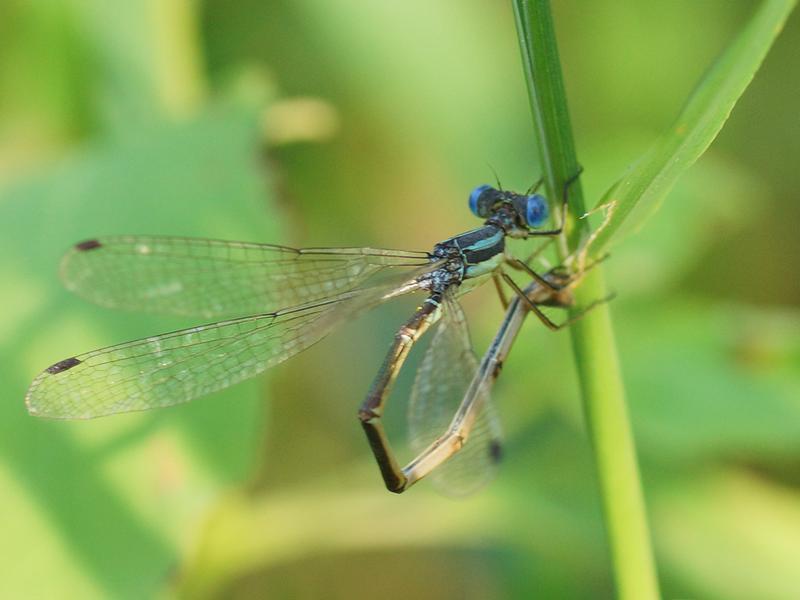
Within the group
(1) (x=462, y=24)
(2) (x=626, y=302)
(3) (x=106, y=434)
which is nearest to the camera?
(3) (x=106, y=434)

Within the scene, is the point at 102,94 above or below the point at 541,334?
above

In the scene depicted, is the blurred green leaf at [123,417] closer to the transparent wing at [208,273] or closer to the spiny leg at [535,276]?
the transparent wing at [208,273]

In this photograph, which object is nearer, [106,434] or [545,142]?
[545,142]

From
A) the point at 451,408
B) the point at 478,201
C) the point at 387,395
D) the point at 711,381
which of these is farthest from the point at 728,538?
the point at 478,201

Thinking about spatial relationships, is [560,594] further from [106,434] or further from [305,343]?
[106,434]

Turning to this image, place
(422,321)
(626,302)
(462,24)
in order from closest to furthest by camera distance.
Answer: (422,321)
(626,302)
(462,24)

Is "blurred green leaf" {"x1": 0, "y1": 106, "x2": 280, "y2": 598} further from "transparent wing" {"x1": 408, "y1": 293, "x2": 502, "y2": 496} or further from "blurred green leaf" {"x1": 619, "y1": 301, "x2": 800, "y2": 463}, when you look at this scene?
"blurred green leaf" {"x1": 619, "y1": 301, "x2": 800, "y2": 463}

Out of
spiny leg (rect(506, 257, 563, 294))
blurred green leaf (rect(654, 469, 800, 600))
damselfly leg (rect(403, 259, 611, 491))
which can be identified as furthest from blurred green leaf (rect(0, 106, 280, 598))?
blurred green leaf (rect(654, 469, 800, 600))

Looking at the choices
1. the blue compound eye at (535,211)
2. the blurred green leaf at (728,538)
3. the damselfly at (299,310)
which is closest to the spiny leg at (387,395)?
the damselfly at (299,310)

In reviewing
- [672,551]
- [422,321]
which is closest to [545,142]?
[422,321]
